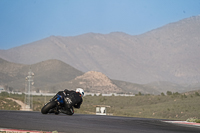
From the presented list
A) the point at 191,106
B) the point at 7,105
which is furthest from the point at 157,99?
the point at 7,105

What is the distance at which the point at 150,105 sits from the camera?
82.8 m

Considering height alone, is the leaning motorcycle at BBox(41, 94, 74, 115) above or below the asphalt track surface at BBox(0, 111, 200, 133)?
above

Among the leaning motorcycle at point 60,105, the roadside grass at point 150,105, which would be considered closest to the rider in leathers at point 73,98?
the leaning motorcycle at point 60,105

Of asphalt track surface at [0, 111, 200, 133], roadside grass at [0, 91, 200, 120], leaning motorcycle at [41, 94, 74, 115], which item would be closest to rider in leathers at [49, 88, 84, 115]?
leaning motorcycle at [41, 94, 74, 115]

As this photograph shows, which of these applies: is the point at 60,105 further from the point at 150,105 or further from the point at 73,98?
the point at 150,105

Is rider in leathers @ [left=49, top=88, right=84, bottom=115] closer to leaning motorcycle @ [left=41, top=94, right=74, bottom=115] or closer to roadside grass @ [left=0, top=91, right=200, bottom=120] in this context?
leaning motorcycle @ [left=41, top=94, right=74, bottom=115]

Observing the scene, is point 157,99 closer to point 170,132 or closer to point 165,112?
point 165,112

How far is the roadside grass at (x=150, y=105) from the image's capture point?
6272cm

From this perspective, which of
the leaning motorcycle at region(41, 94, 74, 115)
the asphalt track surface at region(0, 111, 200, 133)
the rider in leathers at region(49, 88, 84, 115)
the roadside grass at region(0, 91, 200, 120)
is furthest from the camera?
the roadside grass at region(0, 91, 200, 120)

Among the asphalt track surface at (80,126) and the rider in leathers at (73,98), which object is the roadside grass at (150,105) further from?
the rider in leathers at (73,98)

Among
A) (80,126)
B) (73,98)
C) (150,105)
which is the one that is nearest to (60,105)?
(73,98)

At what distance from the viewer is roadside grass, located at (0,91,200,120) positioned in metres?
62.7

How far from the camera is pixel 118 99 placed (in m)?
100

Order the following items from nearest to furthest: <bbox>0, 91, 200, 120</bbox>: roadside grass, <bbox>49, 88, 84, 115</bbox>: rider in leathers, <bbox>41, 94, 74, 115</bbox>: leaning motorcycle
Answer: <bbox>49, 88, 84, 115</bbox>: rider in leathers, <bbox>41, 94, 74, 115</bbox>: leaning motorcycle, <bbox>0, 91, 200, 120</bbox>: roadside grass
